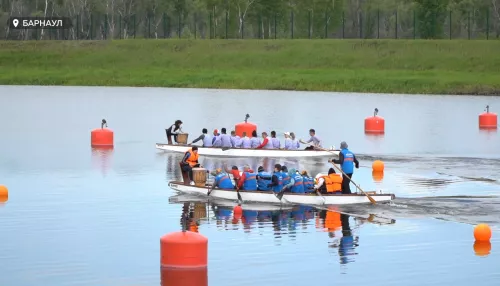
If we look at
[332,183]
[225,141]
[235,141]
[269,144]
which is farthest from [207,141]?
[332,183]

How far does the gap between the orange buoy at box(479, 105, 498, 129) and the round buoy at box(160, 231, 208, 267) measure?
57692mm

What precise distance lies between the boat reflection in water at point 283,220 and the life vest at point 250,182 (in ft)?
2.46

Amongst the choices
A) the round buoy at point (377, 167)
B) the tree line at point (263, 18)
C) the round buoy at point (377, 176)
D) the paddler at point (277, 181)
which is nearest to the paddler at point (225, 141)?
the round buoy at point (377, 167)

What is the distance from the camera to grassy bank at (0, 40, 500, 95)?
13125 cm

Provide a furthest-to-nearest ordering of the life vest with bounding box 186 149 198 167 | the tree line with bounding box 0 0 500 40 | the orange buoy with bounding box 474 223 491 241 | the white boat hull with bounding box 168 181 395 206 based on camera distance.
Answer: the tree line with bounding box 0 0 500 40
the life vest with bounding box 186 149 198 167
the white boat hull with bounding box 168 181 395 206
the orange buoy with bounding box 474 223 491 241

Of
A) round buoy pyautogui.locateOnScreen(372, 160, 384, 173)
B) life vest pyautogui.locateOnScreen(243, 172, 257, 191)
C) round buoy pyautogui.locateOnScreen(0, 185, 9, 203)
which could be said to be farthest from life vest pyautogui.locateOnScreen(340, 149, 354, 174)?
round buoy pyautogui.locateOnScreen(0, 185, 9, 203)

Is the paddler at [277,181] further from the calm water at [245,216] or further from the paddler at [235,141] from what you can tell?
the paddler at [235,141]

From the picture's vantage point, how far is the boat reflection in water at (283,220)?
138 ft

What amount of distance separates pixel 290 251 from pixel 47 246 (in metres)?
7.98

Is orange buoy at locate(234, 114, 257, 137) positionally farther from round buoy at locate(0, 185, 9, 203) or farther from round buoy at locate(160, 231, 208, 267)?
round buoy at locate(160, 231, 208, 267)

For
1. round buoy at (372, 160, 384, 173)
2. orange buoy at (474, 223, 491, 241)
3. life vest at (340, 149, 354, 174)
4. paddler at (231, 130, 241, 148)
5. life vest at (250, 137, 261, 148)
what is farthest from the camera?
paddler at (231, 130, 241, 148)

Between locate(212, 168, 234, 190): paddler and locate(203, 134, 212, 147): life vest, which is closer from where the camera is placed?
locate(212, 168, 234, 190): paddler

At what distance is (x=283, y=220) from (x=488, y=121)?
47.5 m

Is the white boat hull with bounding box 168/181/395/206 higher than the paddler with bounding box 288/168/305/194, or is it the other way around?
the paddler with bounding box 288/168/305/194
